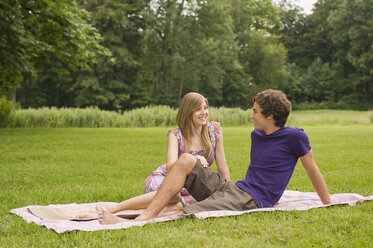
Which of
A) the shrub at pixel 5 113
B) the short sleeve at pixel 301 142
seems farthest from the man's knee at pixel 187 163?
the shrub at pixel 5 113

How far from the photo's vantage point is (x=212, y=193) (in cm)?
419

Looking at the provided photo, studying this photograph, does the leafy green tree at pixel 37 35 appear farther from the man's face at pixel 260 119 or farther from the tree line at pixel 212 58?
the tree line at pixel 212 58

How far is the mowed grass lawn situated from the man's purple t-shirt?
246 mm

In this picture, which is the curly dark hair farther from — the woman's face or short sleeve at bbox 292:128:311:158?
the woman's face

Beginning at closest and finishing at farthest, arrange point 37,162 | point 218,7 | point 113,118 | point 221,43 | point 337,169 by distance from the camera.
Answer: point 337,169
point 37,162
point 113,118
point 218,7
point 221,43

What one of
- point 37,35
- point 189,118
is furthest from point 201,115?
point 37,35

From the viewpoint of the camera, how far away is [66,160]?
364 inches

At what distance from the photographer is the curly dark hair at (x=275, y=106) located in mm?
4066

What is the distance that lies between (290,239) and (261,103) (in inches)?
52.7

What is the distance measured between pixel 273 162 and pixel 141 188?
2.58 meters

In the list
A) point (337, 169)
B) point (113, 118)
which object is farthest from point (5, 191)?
point (113, 118)

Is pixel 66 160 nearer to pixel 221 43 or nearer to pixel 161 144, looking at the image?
pixel 161 144

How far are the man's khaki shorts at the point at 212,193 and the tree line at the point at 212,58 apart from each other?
27.7 m

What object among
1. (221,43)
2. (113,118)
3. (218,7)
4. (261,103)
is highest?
(218,7)
